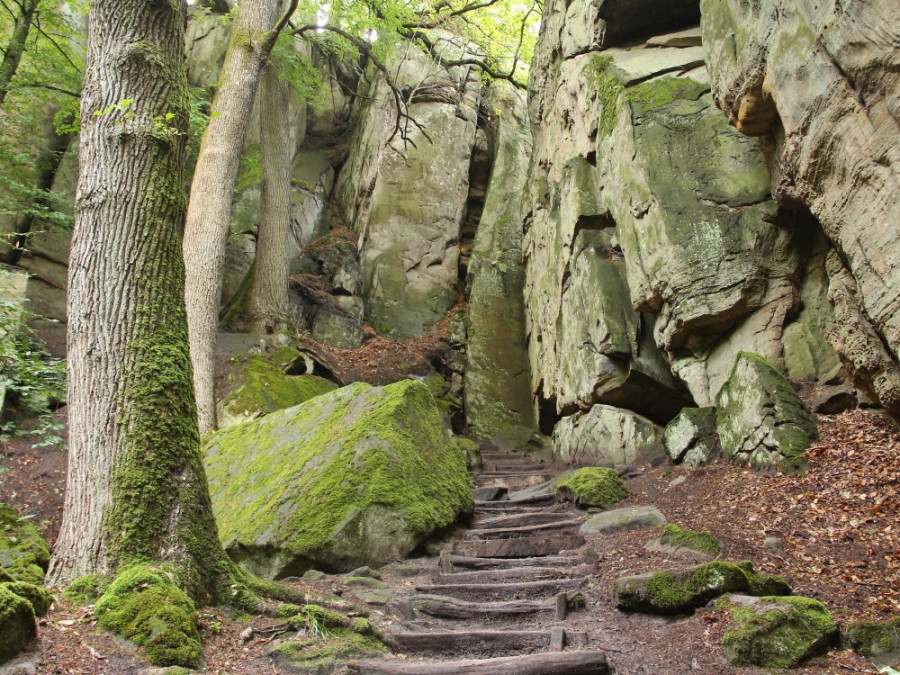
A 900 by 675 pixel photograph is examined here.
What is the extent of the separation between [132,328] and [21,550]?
9.58 feet

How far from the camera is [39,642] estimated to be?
2.79 meters

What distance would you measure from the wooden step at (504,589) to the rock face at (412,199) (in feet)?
39.8

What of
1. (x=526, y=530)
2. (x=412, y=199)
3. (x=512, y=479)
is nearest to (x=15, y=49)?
(x=412, y=199)

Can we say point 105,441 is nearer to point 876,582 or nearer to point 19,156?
point 876,582

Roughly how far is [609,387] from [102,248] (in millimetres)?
8350

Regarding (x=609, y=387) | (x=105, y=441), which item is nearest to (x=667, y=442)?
(x=609, y=387)

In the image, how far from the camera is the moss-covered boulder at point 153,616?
3008 millimetres

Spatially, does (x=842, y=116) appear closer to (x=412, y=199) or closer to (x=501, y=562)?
(x=501, y=562)

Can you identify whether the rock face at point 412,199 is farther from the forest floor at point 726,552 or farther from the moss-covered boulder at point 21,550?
the moss-covered boulder at point 21,550

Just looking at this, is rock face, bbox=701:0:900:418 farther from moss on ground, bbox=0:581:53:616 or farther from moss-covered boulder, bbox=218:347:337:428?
moss-covered boulder, bbox=218:347:337:428

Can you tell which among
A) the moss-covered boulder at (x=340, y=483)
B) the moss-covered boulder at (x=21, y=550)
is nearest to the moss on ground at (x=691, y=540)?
the moss-covered boulder at (x=340, y=483)

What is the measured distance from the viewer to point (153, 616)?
10.2 feet

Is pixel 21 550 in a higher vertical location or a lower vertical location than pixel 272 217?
lower

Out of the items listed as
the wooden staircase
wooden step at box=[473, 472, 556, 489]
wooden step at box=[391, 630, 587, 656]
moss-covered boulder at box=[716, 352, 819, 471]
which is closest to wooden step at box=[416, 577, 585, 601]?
the wooden staircase
